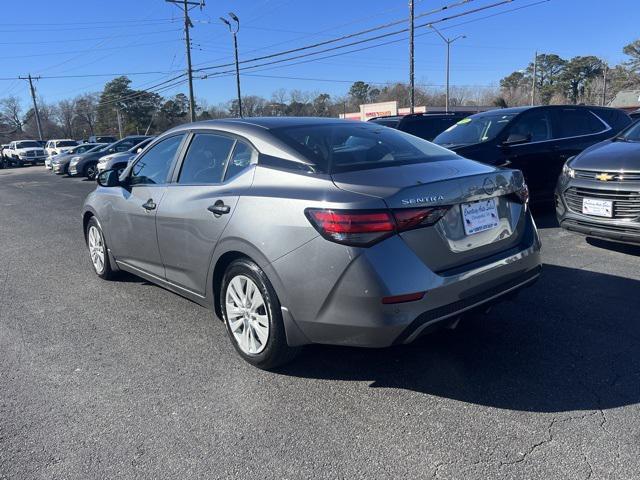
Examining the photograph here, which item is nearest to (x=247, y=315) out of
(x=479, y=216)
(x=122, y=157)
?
(x=479, y=216)

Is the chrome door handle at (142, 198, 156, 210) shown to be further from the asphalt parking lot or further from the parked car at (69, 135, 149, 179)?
the parked car at (69, 135, 149, 179)

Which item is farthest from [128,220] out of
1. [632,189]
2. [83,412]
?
[632,189]

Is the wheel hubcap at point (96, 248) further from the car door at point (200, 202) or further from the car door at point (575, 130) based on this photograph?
the car door at point (575, 130)

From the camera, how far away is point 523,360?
329 cm

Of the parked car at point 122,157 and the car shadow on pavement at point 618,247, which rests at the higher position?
the parked car at point 122,157

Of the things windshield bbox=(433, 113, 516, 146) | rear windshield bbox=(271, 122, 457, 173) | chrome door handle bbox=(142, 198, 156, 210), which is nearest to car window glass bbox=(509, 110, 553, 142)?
windshield bbox=(433, 113, 516, 146)

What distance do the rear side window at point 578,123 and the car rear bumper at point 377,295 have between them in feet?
19.1

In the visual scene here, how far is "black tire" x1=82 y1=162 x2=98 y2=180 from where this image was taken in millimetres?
Answer: 20672

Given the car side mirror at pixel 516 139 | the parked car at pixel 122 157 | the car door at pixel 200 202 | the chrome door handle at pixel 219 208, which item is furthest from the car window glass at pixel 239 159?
the parked car at pixel 122 157

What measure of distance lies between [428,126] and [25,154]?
3808 cm

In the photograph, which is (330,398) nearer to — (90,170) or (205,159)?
(205,159)

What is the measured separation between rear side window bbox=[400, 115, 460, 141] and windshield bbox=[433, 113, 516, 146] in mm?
2900

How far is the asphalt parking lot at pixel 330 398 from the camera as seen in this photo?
243 centimetres

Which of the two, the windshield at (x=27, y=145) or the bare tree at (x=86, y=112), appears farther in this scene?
the bare tree at (x=86, y=112)
